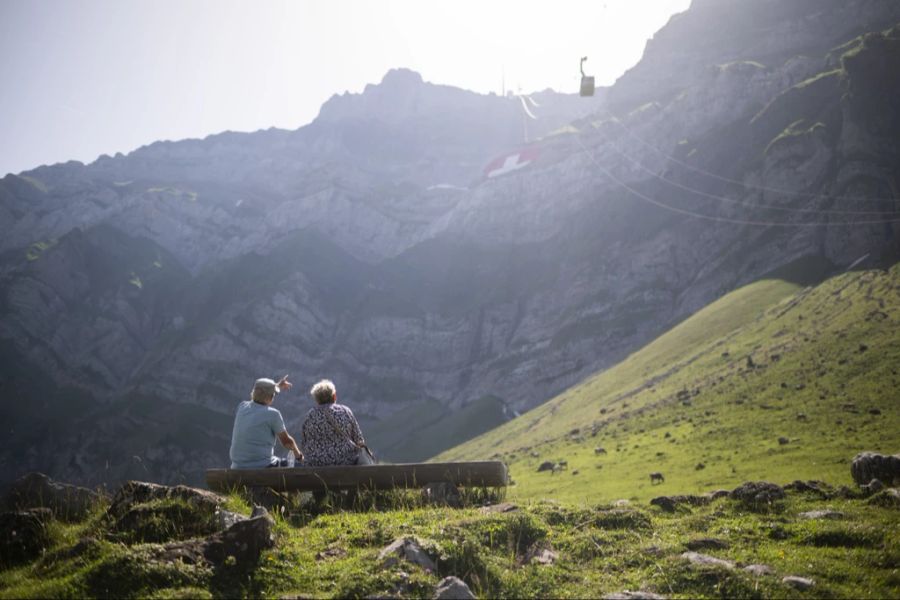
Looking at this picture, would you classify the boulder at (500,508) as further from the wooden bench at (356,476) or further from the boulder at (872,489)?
the boulder at (872,489)

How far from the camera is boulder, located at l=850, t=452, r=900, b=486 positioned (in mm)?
17688

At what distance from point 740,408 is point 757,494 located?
55.7 metres

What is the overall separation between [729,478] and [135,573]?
4473 centimetres

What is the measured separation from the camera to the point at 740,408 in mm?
63312

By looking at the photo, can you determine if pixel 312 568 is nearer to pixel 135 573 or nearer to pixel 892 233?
pixel 135 573

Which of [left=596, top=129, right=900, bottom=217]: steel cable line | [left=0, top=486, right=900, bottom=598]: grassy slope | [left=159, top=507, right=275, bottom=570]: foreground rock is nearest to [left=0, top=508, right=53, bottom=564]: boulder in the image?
[left=0, top=486, right=900, bottom=598]: grassy slope

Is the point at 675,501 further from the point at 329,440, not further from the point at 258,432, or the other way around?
the point at 258,432

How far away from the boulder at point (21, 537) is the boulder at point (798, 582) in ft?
36.0

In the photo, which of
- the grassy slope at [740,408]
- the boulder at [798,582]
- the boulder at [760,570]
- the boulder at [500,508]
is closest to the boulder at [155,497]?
the boulder at [500,508]

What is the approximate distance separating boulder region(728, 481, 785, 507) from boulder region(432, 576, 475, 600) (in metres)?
9.33

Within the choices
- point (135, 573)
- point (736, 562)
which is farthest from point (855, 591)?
point (135, 573)

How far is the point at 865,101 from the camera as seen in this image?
148m

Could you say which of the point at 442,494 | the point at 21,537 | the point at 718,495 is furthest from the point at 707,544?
the point at 21,537

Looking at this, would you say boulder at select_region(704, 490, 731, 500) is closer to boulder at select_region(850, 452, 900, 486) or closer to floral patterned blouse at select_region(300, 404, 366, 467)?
boulder at select_region(850, 452, 900, 486)
